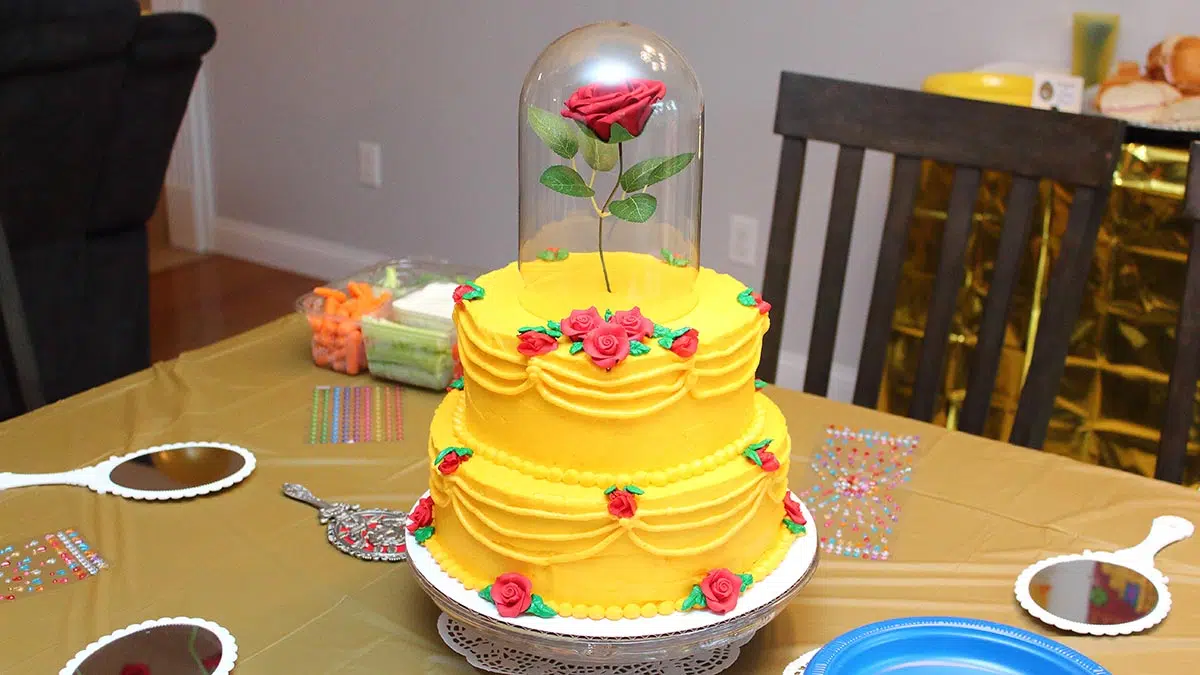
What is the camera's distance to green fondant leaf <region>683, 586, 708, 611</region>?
94 cm

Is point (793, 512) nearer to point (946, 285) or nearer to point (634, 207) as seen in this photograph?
point (634, 207)

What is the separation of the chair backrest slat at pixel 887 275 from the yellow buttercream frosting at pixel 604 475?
2.18 ft

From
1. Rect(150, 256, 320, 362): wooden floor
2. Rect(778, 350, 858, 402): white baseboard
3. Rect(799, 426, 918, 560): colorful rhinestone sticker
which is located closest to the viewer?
Rect(799, 426, 918, 560): colorful rhinestone sticker

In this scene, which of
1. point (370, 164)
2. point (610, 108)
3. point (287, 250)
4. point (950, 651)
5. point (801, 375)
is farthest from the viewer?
point (287, 250)

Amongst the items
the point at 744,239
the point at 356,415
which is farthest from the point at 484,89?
the point at 356,415

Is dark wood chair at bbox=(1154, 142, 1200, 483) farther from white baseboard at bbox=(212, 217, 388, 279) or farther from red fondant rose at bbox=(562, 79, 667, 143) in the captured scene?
white baseboard at bbox=(212, 217, 388, 279)

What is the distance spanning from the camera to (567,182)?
1031 mm

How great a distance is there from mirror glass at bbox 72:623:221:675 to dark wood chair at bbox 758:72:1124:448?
0.95 metres

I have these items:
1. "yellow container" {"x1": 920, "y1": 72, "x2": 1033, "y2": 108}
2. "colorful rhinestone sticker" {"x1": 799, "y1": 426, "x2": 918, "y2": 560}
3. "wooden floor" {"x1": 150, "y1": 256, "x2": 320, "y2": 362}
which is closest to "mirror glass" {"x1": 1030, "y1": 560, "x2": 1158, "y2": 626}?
"colorful rhinestone sticker" {"x1": 799, "y1": 426, "x2": 918, "y2": 560}

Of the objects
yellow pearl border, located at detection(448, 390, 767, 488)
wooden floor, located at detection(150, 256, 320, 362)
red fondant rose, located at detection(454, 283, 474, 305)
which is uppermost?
red fondant rose, located at detection(454, 283, 474, 305)

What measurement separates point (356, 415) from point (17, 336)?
0.50 meters

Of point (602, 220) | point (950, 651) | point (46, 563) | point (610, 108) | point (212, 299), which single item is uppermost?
point (610, 108)

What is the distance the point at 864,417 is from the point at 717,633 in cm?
57

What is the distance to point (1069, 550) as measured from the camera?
1150mm
